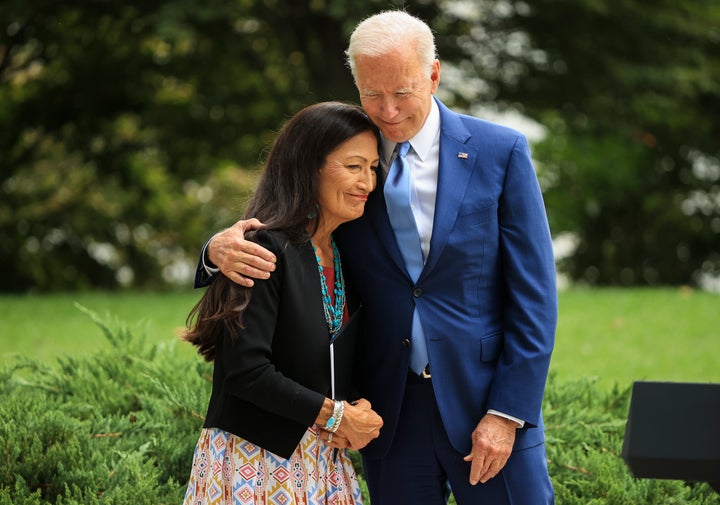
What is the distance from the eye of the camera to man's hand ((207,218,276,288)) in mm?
2916

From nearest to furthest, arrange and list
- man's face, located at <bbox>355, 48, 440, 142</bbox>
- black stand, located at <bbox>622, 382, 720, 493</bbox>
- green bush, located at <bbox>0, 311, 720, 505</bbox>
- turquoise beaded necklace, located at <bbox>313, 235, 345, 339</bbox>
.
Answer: black stand, located at <bbox>622, 382, 720, 493</bbox>, man's face, located at <bbox>355, 48, 440, 142</bbox>, turquoise beaded necklace, located at <bbox>313, 235, 345, 339</bbox>, green bush, located at <bbox>0, 311, 720, 505</bbox>

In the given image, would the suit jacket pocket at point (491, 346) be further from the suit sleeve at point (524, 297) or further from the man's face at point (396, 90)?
the man's face at point (396, 90)

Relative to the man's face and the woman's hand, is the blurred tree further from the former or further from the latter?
the woman's hand

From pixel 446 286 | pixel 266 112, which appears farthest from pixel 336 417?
pixel 266 112

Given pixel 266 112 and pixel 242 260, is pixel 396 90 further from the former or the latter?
pixel 266 112

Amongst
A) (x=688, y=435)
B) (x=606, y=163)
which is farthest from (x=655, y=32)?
(x=688, y=435)

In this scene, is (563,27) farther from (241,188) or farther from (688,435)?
(688,435)

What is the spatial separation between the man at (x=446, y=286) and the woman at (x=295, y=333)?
0.11 meters

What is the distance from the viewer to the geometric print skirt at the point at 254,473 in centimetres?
304

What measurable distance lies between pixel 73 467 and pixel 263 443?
1.28 metres

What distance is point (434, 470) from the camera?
3209mm

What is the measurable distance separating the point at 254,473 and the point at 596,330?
6638 millimetres

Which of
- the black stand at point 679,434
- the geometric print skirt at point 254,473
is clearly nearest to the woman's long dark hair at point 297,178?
the geometric print skirt at point 254,473

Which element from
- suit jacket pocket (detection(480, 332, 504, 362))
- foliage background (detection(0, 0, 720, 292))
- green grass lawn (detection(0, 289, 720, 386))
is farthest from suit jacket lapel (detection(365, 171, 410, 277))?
foliage background (detection(0, 0, 720, 292))
